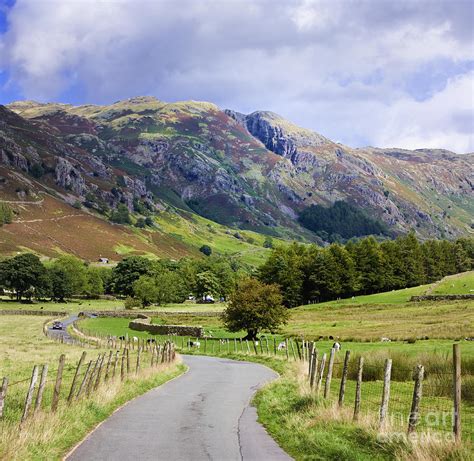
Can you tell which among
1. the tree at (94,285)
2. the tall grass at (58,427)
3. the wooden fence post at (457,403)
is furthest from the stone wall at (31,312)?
the wooden fence post at (457,403)

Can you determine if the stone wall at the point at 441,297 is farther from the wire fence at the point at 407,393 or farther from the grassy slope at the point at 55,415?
the grassy slope at the point at 55,415

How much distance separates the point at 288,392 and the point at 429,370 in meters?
8.59

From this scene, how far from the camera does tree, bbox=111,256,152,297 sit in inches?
7269

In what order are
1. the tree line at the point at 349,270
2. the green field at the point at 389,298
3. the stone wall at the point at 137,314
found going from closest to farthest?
the green field at the point at 389,298 < the stone wall at the point at 137,314 < the tree line at the point at 349,270

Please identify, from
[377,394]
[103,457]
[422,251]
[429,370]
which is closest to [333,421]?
[103,457]

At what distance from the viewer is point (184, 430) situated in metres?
19.2

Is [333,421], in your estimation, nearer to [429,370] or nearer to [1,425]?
[1,425]

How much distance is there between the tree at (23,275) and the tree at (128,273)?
3015 cm

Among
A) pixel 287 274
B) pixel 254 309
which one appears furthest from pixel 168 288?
pixel 254 309

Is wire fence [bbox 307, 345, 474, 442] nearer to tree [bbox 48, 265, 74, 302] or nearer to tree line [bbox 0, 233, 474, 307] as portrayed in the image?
tree line [bbox 0, 233, 474, 307]

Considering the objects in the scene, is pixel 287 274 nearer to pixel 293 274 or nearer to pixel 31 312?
pixel 293 274

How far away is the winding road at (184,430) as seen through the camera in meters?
15.4

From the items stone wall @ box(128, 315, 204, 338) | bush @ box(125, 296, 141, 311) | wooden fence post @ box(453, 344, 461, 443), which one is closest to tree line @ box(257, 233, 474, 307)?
bush @ box(125, 296, 141, 311)

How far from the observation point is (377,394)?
2600 centimetres
